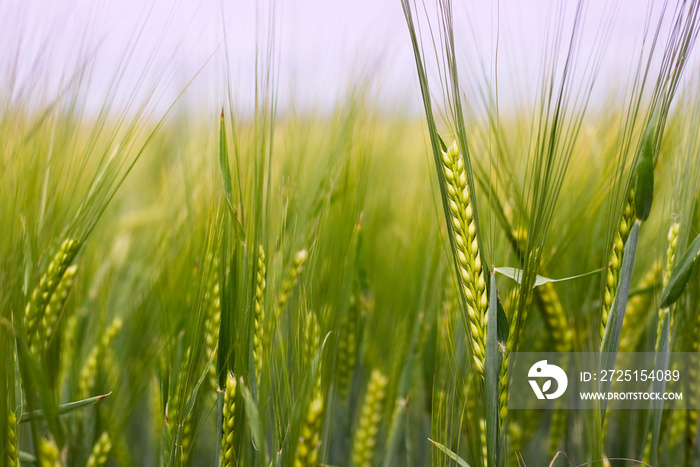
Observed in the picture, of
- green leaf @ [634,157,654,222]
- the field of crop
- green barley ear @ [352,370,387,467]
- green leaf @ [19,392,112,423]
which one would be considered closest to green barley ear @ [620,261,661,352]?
the field of crop

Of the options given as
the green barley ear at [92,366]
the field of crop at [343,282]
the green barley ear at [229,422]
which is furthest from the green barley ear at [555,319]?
the green barley ear at [92,366]

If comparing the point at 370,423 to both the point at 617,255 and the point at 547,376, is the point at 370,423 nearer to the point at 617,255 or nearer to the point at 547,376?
the point at 547,376

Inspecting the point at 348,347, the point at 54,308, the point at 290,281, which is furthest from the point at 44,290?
the point at 348,347

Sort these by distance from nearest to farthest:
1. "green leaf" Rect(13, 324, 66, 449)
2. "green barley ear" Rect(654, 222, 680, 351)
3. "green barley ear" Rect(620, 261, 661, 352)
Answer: "green leaf" Rect(13, 324, 66, 449), "green barley ear" Rect(654, 222, 680, 351), "green barley ear" Rect(620, 261, 661, 352)

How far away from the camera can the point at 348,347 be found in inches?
26.3

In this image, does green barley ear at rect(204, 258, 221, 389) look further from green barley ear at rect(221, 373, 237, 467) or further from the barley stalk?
the barley stalk

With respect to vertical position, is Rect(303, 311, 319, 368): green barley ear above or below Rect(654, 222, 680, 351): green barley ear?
below

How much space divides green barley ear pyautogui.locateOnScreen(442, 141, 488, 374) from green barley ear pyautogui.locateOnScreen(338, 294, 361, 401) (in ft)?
0.83

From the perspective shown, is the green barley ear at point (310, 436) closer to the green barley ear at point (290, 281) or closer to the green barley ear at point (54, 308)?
the green barley ear at point (290, 281)

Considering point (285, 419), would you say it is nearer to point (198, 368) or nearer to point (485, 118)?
point (198, 368)

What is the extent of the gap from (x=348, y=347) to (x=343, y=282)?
123 millimetres

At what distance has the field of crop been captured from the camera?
0.45 m

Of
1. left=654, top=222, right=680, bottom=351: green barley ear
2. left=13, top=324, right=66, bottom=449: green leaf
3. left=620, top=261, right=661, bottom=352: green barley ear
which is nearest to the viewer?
left=13, top=324, right=66, bottom=449: green leaf

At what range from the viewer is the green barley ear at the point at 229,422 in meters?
0.46
